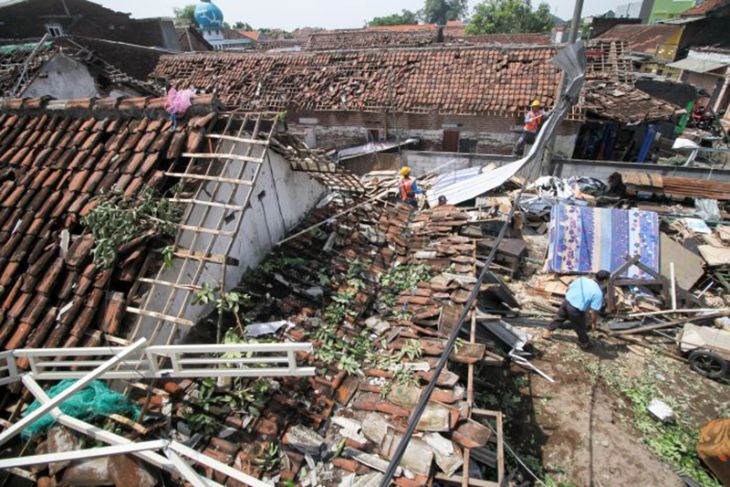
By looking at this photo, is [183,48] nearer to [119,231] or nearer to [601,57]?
[601,57]

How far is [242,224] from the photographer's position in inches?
257

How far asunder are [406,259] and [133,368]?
564 centimetres

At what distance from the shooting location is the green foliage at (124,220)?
15.7ft

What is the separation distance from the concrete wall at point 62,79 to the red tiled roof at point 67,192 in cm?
995

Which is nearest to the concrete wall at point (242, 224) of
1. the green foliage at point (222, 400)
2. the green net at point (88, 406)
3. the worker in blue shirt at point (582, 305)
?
the green net at point (88, 406)

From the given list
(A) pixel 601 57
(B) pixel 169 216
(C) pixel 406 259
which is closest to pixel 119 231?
(B) pixel 169 216

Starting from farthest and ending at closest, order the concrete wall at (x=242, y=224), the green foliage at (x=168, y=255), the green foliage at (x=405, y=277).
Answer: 1. the green foliage at (x=405, y=277)
2. the concrete wall at (x=242, y=224)
3. the green foliage at (x=168, y=255)

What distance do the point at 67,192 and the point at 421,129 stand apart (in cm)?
1673

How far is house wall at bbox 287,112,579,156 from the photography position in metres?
17.9

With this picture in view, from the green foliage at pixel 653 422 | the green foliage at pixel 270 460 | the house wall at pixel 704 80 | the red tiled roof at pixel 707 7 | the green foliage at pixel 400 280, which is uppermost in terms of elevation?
the red tiled roof at pixel 707 7

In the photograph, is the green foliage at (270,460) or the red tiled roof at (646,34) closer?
the green foliage at (270,460)

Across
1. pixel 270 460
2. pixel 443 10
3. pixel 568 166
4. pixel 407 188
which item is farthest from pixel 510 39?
pixel 443 10

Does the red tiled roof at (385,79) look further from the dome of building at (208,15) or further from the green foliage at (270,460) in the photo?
the dome of building at (208,15)

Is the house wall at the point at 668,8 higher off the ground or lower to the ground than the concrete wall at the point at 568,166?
higher
